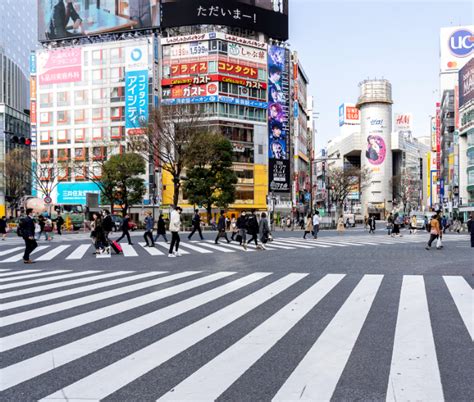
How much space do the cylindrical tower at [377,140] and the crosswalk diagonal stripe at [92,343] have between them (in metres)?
118

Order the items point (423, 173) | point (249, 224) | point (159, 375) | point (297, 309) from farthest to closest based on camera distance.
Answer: point (423, 173)
point (249, 224)
point (297, 309)
point (159, 375)

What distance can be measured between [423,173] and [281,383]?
5938 inches

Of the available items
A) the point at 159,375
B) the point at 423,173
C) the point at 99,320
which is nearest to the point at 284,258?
the point at 99,320

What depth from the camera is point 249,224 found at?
1923cm

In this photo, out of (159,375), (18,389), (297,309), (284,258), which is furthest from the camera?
(284,258)

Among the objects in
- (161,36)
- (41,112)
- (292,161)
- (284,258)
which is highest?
(161,36)

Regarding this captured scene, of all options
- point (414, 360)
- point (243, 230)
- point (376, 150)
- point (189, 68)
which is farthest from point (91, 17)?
point (376, 150)

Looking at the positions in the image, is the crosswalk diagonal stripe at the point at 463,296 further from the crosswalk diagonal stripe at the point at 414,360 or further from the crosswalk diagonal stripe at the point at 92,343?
the crosswalk diagonal stripe at the point at 92,343

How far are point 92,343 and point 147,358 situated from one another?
856mm

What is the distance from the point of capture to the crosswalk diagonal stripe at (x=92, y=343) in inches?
166

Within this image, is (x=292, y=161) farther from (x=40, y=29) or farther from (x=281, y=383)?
(x=281, y=383)

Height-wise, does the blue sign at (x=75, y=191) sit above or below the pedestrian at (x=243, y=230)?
above

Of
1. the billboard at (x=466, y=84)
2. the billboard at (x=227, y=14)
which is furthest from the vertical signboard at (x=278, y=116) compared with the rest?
the billboard at (x=466, y=84)

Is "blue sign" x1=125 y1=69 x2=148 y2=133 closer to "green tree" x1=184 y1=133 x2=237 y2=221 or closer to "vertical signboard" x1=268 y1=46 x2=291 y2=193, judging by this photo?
"vertical signboard" x1=268 y1=46 x2=291 y2=193
